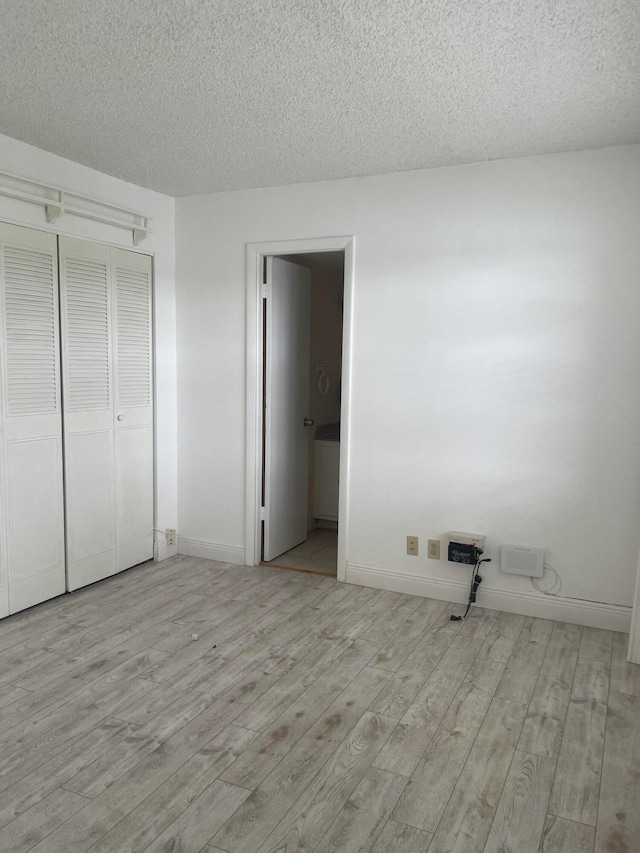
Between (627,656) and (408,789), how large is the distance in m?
1.50

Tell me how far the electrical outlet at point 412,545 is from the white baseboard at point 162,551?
175 cm

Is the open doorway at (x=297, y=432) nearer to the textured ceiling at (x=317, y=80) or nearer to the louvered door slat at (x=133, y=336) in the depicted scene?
the louvered door slat at (x=133, y=336)

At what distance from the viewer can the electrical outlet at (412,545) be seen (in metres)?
3.75

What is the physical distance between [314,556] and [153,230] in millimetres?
2527

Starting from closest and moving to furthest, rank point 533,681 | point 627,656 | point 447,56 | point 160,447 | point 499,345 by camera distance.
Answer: point 447,56 < point 533,681 < point 627,656 < point 499,345 < point 160,447

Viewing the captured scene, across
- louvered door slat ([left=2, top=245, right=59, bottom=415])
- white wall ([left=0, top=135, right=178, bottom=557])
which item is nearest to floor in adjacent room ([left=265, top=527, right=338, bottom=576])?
white wall ([left=0, top=135, right=178, bottom=557])

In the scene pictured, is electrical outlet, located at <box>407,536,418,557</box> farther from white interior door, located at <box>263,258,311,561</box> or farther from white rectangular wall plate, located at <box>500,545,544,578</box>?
white interior door, located at <box>263,258,311,561</box>

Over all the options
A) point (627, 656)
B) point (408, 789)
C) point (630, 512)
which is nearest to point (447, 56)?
point (630, 512)

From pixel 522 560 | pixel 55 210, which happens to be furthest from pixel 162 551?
pixel 522 560

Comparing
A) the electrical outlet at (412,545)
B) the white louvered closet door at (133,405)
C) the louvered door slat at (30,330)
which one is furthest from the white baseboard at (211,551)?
the louvered door slat at (30,330)

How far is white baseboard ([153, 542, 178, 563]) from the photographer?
4336mm

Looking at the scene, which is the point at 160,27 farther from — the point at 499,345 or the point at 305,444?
the point at 305,444

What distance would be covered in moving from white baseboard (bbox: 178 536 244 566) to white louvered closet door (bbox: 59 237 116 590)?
0.65 meters

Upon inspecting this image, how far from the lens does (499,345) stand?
3.46 metres
